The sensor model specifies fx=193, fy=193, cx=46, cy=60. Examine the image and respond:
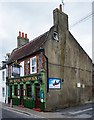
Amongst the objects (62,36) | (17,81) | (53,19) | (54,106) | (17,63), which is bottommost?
(54,106)

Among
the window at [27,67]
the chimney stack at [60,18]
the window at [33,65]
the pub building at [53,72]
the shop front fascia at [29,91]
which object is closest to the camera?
the shop front fascia at [29,91]

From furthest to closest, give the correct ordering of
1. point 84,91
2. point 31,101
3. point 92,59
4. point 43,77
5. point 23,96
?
point 92,59 < point 84,91 < point 23,96 < point 31,101 < point 43,77

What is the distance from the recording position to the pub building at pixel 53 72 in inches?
742

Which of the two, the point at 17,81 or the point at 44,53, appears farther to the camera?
the point at 17,81

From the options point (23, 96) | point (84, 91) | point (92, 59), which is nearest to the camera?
point (23, 96)

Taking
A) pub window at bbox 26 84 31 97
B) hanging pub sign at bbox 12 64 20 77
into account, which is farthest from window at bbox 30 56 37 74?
hanging pub sign at bbox 12 64 20 77

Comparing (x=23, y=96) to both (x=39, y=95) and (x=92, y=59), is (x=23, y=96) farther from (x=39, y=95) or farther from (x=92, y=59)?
(x=92, y=59)

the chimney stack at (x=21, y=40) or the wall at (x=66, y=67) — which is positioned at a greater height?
the chimney stack at (x=21, y=40)

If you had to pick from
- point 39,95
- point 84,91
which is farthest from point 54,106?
point 84,91

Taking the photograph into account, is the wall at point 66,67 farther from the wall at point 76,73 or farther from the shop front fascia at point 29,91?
the shop front fascia at point 29,91

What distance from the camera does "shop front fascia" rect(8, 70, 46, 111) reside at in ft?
60.6

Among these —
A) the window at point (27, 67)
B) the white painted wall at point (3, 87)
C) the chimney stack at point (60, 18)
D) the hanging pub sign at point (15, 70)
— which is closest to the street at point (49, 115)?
the window at point (27, 67)

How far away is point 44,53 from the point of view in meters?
19.0

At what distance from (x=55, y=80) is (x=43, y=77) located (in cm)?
155
